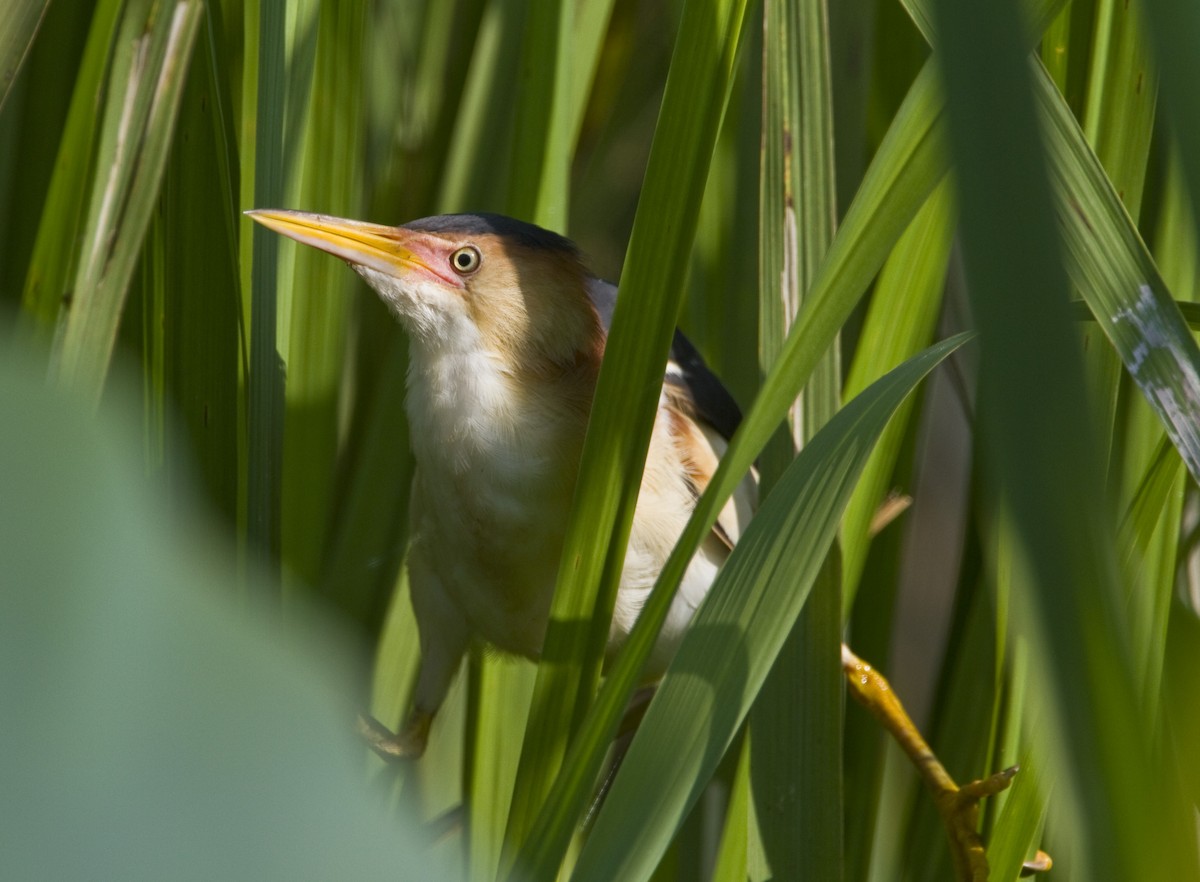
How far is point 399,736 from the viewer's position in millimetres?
1364

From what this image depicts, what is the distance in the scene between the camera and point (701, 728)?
0.66 m

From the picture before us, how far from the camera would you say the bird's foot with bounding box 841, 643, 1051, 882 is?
1133 millimetres

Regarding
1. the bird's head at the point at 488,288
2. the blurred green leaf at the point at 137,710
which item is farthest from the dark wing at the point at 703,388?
the blurred green leaf at the point at 137,710

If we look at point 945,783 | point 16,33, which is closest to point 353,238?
point 16,33

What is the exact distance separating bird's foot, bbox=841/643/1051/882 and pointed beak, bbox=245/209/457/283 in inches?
20.3

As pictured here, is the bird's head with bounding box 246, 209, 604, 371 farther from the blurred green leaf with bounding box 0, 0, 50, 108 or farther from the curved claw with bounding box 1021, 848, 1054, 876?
the curved claw with bounding box 1021, 848, 1054, 876


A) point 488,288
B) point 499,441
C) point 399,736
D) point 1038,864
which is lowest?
point 399,736

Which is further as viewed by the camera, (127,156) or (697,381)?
(697,381)

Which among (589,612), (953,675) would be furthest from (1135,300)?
(953,675)

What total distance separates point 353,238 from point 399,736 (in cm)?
53

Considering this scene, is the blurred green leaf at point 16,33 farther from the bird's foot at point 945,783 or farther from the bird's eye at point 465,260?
the bird's foot at point 945,783

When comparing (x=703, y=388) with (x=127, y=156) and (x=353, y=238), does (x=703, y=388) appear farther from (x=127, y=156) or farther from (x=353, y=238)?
(x=127, y=156)

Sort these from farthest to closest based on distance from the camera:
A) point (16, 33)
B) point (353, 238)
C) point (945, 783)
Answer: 1. point (945, 783)
2. point (353, 238)
3. point (16, 33)

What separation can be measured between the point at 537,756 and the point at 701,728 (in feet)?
0.54
